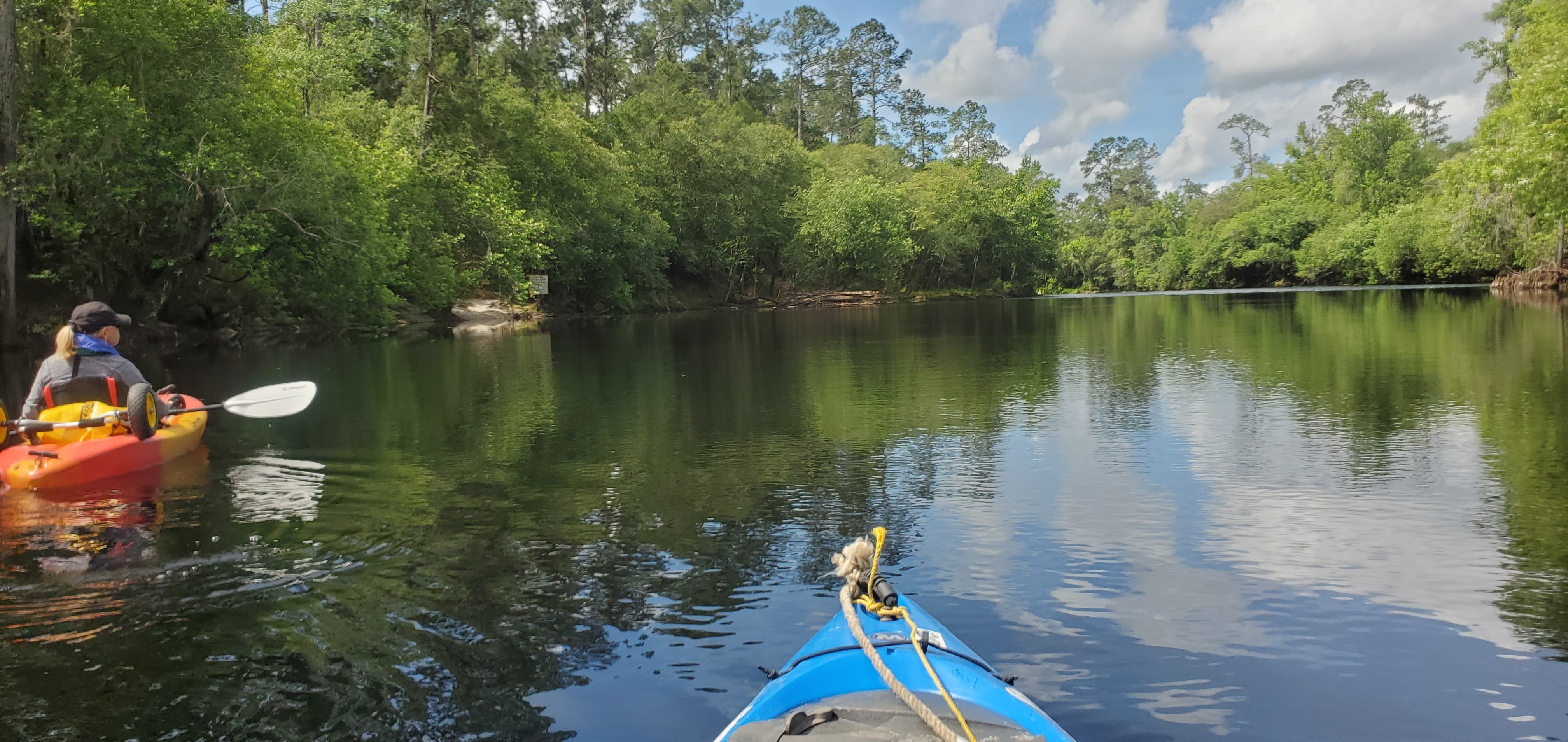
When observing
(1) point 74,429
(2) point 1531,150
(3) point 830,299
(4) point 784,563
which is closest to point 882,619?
(4) point 784,563

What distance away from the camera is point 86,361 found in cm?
1048

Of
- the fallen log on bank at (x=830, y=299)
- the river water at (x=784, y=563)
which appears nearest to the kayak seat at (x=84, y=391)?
the river water at (x=784, y=563)

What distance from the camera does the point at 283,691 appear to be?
5047mm

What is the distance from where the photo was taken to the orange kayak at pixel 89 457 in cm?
928

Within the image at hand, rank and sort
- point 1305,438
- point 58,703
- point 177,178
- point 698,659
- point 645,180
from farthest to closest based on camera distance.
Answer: point 645,180
point 177,178
point 1305,438
point 698,659
point 58,703

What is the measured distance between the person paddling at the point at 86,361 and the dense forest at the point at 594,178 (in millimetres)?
14563

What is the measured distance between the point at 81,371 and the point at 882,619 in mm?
10072

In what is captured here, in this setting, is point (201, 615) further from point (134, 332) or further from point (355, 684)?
point (134, 332)

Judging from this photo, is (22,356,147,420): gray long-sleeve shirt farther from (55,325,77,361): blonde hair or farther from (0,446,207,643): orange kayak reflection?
(0,446,207,643): orange kayak reflection

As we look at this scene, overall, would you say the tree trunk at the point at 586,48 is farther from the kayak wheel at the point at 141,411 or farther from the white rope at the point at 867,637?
the white rope at the point at 867,637

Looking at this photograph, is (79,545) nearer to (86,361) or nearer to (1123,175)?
(86,361)

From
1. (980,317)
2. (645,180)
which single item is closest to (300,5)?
(645,180)

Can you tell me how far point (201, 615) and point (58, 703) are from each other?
4.07 feet

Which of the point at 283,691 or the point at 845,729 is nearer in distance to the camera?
the point at 845,729
